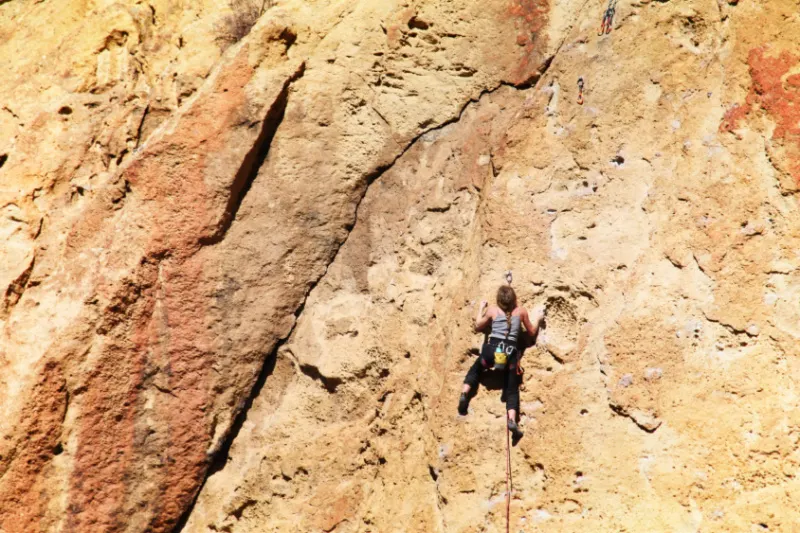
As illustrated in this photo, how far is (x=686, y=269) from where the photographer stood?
469cm

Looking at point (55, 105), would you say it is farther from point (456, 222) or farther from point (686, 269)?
point (686, 269)

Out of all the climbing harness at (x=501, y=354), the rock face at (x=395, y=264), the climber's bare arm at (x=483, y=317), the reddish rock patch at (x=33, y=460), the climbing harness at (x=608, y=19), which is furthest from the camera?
the climbing harness at (x=608, y=19)

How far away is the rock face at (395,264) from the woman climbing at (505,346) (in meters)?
0.10

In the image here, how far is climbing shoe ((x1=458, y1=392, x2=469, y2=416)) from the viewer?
4988 millimetres

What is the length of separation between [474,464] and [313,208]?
7.04 feet

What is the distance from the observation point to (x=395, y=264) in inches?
223

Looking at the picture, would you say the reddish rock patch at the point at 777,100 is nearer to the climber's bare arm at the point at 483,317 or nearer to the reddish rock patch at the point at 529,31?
the reddish rock patch at the point at 529,31

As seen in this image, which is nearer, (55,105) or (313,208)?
(313,208)

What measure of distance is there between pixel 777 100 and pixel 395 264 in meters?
2.64

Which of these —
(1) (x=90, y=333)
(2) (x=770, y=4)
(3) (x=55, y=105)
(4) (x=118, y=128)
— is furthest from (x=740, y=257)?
(3) (x=55, y=105)

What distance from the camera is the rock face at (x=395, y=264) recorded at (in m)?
4.58

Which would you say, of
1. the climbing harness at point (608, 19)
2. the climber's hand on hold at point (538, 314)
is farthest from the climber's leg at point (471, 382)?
the climbing harness at point (608, 19)

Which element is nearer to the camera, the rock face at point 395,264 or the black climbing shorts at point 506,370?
the rock face at point 395,264

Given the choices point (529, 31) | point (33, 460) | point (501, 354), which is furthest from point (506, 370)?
point (33, 460)
